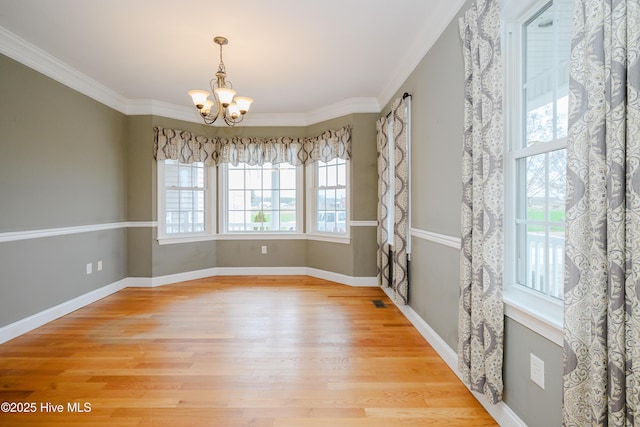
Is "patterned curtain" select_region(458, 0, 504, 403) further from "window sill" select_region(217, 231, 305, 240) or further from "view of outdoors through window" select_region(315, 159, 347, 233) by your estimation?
"window sill" select_region(217, 231, 305, 240)

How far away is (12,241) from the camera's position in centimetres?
289

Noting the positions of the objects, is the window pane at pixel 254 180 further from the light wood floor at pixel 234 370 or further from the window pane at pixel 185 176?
the light wood floor at pixel 234 370

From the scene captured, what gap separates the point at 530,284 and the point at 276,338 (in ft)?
6.72

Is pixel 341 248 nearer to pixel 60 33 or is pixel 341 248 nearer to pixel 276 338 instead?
pixel 276 338

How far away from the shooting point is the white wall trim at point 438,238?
7.33 ft

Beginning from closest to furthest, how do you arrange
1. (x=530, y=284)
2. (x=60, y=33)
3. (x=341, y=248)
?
1. (x=530, y=284)
2. (x=60, y=33)
3. (x=341, y=248)

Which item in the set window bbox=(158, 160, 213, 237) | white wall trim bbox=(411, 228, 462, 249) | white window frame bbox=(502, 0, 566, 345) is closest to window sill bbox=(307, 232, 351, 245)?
white wall trim bbox=(411, 228, 462, 249)

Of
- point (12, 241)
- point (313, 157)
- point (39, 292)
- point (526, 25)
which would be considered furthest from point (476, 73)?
point (39, 292)

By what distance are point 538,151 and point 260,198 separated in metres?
4.37

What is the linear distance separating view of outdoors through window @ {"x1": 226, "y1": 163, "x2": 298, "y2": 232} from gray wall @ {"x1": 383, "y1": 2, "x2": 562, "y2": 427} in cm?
260

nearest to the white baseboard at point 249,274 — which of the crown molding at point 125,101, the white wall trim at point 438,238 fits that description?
the white wall trim at point 438,238

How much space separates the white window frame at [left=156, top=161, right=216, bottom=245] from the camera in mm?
4703

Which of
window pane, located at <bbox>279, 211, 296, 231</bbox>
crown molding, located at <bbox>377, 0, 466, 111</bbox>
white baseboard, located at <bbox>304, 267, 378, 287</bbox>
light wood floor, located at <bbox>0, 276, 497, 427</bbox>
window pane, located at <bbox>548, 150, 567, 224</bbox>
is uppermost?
crown molding, located at <bbox>377, 0, 466, 111</bbox>

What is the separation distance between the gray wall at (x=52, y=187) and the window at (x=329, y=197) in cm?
288
